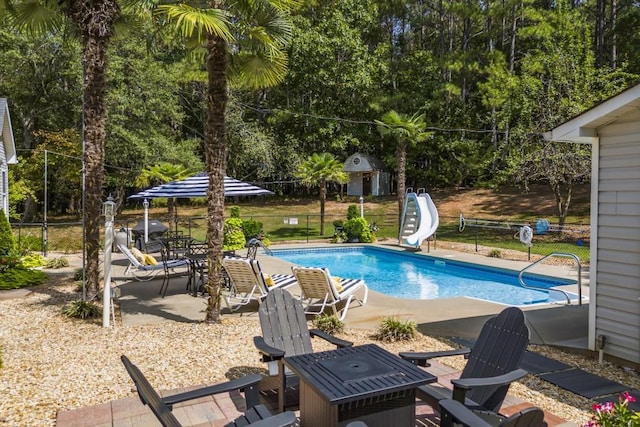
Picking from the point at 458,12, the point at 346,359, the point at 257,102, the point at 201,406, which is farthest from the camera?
the point at 257,102

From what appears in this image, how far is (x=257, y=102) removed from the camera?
34.5m

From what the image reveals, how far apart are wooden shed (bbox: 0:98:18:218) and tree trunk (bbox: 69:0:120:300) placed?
9.91 m

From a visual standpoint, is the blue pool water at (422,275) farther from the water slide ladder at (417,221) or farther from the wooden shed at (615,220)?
the wooden shed at (615,220)

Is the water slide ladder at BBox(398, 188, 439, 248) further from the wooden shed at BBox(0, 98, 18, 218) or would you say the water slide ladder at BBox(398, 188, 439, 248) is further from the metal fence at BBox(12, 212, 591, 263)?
the wooden shed at BBox(0, 98, 18, 218)

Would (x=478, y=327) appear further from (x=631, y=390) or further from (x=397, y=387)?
(x=397, y=387)

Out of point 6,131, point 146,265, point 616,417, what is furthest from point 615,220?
point 6,131

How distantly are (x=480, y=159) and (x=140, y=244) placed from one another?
71.3 feet

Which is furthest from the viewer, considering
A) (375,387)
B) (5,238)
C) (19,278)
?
(5,238)

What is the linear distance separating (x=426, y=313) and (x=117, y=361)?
454cm

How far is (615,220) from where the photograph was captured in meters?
5.28

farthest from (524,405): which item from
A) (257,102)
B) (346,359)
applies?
(257,102)

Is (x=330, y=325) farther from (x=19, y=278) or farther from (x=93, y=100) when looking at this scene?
(x=19, y=278)

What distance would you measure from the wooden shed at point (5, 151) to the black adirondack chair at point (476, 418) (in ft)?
Answer: 54.8

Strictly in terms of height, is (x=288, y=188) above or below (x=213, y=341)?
above
